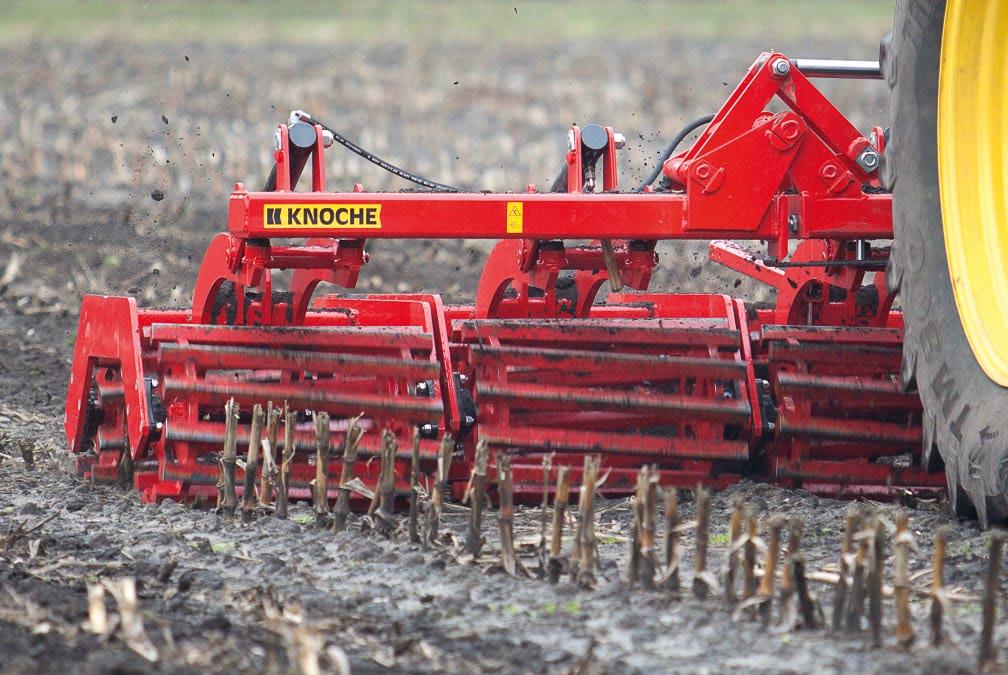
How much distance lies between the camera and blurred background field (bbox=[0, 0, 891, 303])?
9312 mm

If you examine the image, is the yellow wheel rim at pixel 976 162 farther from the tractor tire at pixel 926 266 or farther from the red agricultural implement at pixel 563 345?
the red agricultural implement at pixel 563 345

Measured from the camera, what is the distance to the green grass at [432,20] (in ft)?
60.9

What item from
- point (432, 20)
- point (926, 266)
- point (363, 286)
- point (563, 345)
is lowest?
point (563, 345)

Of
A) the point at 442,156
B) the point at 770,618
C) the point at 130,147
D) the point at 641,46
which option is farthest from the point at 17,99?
the point at 770,618

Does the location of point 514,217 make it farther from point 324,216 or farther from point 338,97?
point 338,97

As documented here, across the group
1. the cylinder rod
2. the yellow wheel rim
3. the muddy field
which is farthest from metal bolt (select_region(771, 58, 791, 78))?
the muddy field

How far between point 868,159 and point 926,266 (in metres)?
0.64

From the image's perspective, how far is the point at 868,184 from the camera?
193 inches

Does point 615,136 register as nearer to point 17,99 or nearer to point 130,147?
point 130,147

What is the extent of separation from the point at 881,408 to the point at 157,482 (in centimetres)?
224

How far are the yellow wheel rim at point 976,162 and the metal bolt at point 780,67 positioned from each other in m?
0.62

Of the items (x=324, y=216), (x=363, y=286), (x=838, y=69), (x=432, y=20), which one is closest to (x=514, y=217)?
(x=324, y=216)

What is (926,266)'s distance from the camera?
13.5 ft

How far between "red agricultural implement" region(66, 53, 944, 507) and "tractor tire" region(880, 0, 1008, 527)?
13.9 inches
